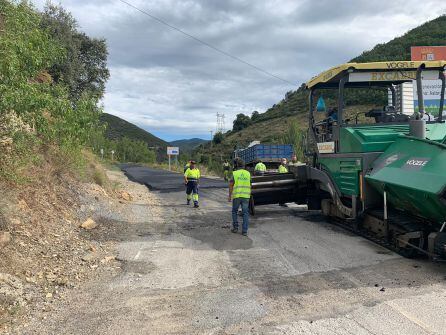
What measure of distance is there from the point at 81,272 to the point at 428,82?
→ 6.75 meters

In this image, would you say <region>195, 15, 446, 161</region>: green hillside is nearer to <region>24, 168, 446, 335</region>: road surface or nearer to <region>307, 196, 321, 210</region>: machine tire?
<region>307, 196, 321, 210</region>: machine tire

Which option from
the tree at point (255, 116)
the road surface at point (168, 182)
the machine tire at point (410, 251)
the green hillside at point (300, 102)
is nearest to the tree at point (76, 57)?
the road surface at point (168, 182)

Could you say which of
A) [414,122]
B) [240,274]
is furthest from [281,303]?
[414,122]

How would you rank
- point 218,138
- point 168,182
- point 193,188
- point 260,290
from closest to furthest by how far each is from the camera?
point 260,290
point 193,188
point 168,182
point 218,138

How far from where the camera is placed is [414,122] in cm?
681

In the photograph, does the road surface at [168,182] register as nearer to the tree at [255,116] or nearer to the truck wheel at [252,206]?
the truck wheel at [252,206]

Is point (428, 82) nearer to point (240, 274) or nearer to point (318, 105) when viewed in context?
point (318, 105)

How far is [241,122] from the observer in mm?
82875

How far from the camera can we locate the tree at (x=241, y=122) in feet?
269

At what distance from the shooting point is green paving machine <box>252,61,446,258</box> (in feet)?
19.3

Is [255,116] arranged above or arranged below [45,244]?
above

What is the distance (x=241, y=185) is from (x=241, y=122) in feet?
244

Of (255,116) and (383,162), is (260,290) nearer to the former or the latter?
(383,162)

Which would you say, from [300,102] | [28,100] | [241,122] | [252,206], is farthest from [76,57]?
[241,122]
